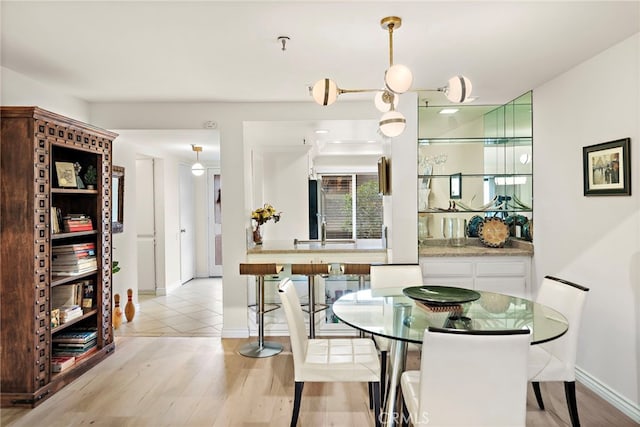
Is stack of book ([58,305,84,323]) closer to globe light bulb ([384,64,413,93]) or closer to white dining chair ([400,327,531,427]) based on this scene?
white dining chair ([400,327,531,427])

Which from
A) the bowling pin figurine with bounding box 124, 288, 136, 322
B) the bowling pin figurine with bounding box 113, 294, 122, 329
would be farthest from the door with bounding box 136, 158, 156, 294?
the bowling pin figurine with bounding box 113, 294, 122, 329

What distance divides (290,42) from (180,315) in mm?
3773

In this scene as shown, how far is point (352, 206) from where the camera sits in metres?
7.72

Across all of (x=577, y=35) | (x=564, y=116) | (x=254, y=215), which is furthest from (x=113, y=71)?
(x=564, y=116)

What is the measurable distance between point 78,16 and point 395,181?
9.19 ft

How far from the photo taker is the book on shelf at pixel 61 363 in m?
3.08

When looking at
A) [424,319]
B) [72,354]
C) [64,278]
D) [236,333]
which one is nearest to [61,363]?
[72,354]

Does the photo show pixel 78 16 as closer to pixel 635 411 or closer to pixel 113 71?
pixel 113 71

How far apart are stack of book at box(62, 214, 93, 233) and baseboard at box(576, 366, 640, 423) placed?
4.10 meters

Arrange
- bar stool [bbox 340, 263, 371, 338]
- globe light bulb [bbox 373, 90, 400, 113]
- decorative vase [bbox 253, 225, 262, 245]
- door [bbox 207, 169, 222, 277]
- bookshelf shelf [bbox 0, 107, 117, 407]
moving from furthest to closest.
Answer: door [bbox 207, 169, 222, 277]
decorative vase [bbox 253, 225, 262, 245]
bar stool [bbox 340, 263, 371, 338]
bookshelf shelf [bbox 0, 107, 117, 407]
globe light bulb [bbox 373, 90, 400, 113]

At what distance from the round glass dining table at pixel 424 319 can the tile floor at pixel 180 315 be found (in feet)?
8.15

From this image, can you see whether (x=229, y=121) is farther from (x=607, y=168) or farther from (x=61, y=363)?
(x=607, y=168)

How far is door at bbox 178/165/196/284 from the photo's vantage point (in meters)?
6.98

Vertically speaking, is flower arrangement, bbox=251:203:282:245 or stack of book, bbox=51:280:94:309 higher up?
flower arrangement, bbox=251:203:282:245
